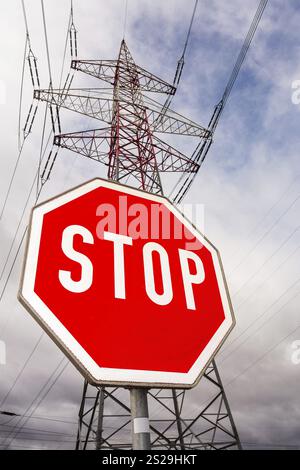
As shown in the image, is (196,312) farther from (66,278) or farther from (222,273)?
(66,278)

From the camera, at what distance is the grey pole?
1.04 metres

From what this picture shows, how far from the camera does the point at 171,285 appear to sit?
4.84ft

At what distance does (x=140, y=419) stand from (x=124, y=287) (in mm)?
509

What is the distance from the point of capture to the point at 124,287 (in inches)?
53.4

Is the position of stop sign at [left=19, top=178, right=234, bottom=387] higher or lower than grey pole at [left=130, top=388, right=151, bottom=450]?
higher

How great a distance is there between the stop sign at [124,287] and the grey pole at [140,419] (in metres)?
0.05

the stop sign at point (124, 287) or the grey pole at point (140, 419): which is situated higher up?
the stop sign at point (124, 287)

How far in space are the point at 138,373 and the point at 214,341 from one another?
0.40 metres

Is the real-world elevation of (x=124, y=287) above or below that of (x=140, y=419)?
above

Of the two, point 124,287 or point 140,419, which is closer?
point 140,419

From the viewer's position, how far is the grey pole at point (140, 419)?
104 centimetres

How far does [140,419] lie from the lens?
1.07 metres

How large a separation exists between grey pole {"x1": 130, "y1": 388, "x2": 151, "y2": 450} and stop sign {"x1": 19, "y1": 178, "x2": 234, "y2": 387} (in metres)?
0.05

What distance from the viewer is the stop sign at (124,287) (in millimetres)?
1132
